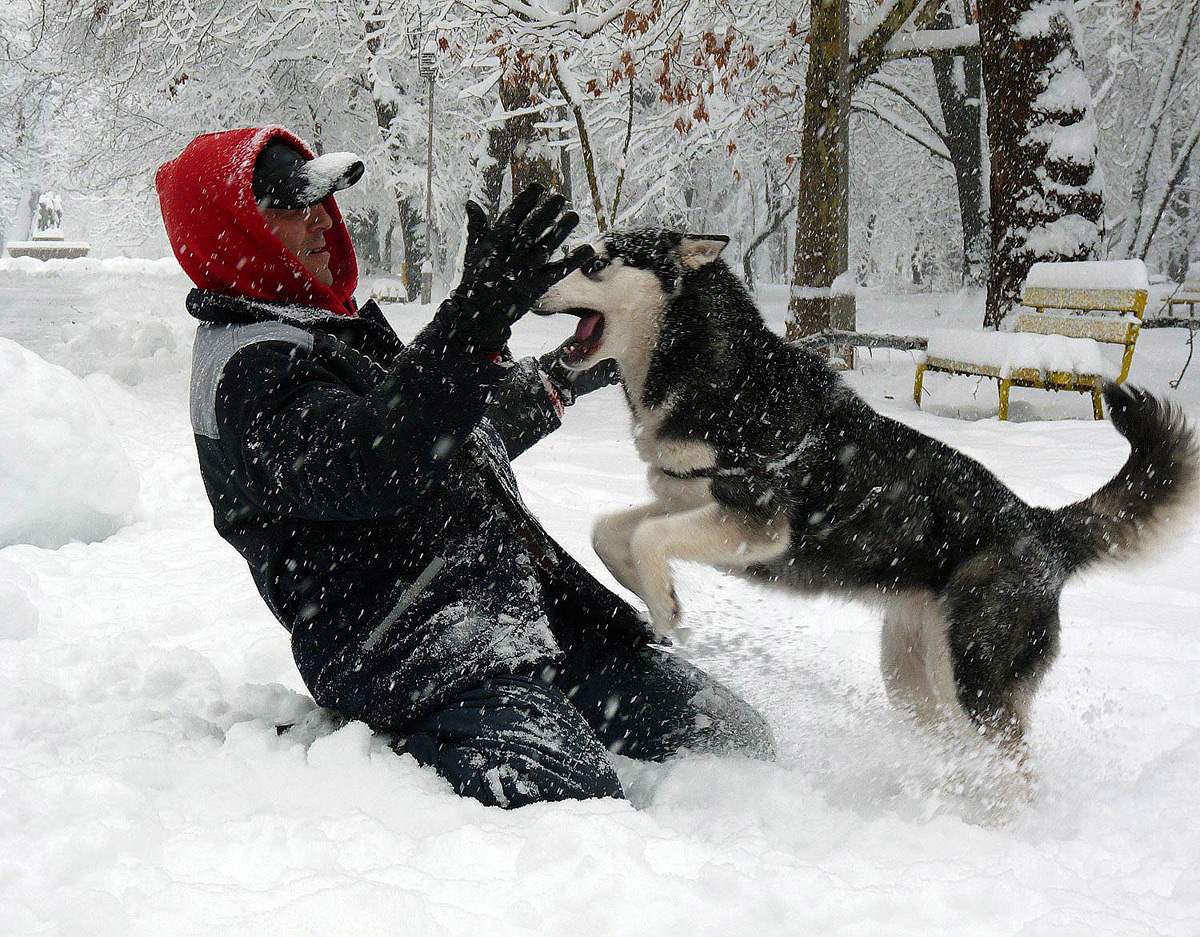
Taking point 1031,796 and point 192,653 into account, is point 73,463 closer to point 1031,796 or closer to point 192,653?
point 192,653

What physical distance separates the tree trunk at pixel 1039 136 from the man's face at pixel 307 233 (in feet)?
25.1

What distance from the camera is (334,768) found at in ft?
6.61

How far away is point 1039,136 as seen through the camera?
26.6 ft

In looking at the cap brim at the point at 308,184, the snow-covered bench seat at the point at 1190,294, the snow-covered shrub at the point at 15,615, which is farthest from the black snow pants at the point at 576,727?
the snow-covered bench seat at the point at 1190,294

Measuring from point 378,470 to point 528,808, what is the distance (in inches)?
30.0

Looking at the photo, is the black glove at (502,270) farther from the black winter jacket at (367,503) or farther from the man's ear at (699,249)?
the man's ear at (699,249)

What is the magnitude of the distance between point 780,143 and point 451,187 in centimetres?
839

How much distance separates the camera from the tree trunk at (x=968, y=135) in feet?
47.1

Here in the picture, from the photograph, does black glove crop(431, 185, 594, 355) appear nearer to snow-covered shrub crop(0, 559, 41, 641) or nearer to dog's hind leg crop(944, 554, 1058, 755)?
dog's hind leg crop(944, 554, 1058, 755)

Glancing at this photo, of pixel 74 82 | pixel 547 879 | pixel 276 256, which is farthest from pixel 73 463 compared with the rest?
pixel 74 82

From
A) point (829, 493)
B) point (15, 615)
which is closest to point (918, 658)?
point (829, 493)

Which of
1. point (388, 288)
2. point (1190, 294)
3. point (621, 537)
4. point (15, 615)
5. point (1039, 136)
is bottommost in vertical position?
point (15, 615)

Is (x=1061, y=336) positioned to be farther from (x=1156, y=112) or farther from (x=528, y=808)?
(x=1156, y=112)

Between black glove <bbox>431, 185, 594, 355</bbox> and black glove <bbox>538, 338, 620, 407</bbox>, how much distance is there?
0.97 metres
